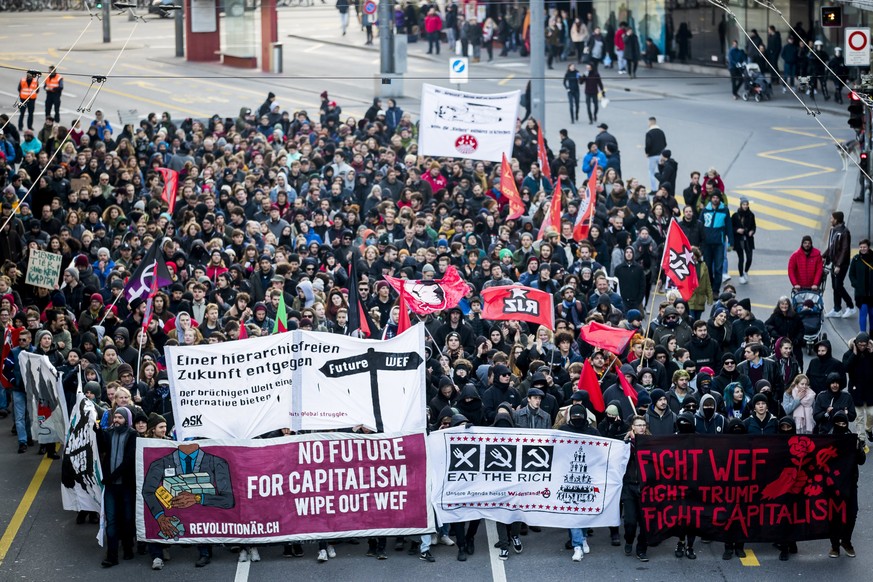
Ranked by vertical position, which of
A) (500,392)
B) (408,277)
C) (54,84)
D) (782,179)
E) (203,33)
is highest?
(203,33)

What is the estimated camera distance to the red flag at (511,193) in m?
23.2

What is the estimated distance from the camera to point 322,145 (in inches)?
1095

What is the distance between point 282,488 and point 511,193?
9.97 metres

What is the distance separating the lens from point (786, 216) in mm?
27969

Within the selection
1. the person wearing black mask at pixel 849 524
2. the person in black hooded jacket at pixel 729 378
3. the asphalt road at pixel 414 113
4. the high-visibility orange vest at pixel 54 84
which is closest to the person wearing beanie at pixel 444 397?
the asphalt road at pixel 414 113

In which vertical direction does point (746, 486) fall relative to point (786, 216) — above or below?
below

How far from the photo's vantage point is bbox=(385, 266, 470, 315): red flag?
59.9 feet

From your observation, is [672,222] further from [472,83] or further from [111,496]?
[472,83]

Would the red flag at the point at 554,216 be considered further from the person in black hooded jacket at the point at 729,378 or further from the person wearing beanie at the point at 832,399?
the person wearing beanie at the point at 832,399

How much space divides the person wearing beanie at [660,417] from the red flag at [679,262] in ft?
14.5

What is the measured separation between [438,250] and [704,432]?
6.61 metres

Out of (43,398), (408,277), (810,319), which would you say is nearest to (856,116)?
(810,319)

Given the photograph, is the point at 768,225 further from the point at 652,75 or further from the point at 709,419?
the point at 652,75

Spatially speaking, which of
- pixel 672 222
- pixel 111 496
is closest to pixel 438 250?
pixel 672 222
